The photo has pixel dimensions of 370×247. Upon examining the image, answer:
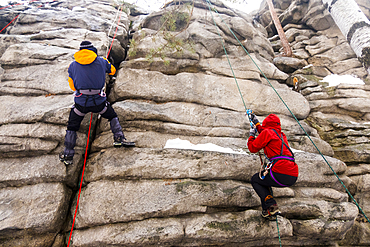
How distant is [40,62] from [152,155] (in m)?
Result: 6.39

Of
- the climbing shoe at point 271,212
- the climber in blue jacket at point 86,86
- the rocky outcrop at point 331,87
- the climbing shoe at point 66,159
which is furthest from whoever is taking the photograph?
the rocky outcrop at point 331,87

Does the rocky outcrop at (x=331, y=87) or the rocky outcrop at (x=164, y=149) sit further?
the rocky outcrop at (x=331, y=87)

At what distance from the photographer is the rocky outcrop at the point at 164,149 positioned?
16.5 ft

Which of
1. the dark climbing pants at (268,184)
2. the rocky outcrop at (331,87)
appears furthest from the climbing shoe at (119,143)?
the rocky outcrop at (331,87)

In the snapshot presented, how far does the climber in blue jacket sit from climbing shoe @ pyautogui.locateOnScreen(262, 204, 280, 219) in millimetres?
4691

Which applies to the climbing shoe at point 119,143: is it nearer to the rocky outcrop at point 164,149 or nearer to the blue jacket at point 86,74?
the rocky outcrop at point 164,149

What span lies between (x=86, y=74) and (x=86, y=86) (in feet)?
1.08

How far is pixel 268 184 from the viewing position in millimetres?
4840

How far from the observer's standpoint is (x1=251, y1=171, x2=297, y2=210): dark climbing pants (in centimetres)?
452

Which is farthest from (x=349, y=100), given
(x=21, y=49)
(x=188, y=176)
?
(x=21, y=49)

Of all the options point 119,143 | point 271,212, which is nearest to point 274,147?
point 271,212

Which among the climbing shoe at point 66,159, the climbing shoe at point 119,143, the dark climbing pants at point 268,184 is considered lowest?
the climbing shoe at point 66,159

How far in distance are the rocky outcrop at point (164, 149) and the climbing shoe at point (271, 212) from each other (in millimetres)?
359

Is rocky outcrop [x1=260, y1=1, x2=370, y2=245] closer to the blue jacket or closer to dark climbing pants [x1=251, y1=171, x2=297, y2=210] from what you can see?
dark climbing pants [x1=251, y1=171, x2=297, y2=210]
